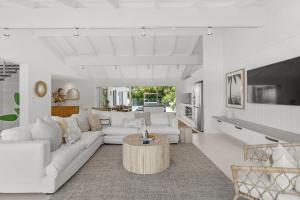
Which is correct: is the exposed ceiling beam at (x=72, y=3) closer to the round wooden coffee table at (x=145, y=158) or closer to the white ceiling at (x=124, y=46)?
the round wooden coffee table at (x=145, y=158)

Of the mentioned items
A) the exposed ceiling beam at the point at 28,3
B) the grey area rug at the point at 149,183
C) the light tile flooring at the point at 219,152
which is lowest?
the grey area rug at the point at 149,183

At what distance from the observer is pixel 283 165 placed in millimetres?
1993

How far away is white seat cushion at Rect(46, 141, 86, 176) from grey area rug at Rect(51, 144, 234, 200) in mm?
315

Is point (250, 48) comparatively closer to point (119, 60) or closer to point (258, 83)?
point (258, 83)

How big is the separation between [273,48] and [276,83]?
83 centimetres

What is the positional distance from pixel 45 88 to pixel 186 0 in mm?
5830

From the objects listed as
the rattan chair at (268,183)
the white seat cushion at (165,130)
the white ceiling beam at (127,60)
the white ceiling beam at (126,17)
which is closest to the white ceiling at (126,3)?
the white ceiling beam at (126,17)

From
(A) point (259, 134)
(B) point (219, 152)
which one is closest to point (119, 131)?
(B) point (219, 152)

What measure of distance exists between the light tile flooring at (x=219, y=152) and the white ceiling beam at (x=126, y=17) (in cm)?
287

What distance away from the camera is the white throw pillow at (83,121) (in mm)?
5059

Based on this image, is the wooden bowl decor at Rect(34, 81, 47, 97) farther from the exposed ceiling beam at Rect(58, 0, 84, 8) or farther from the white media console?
the white media console

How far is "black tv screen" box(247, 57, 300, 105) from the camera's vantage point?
335 centimetres

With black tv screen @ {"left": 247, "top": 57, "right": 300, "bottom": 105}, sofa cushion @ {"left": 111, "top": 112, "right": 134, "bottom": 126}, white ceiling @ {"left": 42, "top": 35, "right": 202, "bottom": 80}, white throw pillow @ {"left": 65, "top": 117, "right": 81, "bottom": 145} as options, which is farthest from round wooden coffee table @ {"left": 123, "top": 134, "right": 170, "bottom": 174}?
white ceiling @ {"left": 42, "top": 35, "right": 202, "bottom": 80}

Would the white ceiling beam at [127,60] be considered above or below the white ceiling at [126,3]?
below
